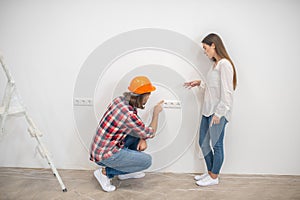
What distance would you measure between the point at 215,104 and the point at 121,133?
781 millimetres

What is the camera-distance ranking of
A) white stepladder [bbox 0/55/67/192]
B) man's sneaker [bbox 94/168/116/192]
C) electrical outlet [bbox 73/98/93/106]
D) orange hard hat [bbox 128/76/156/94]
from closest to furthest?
1. white stepladder [bbox 0/55/67/192]
2. orange hard hat [bbox 128/76/156/94]
3. man's sneaker [bbox 94/168/116/192]
4. electrical outlet [bbox 73/98/93/106]

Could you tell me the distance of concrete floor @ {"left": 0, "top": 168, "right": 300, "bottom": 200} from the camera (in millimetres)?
2053

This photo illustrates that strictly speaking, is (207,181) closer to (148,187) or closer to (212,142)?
(212,142)

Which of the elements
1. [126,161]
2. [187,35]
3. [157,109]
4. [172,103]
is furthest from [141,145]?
[187,35]

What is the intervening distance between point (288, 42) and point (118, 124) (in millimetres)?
1537

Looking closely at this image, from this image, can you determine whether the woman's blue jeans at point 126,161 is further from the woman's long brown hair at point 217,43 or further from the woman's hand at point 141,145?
the woman's long brown hair at point 217,43

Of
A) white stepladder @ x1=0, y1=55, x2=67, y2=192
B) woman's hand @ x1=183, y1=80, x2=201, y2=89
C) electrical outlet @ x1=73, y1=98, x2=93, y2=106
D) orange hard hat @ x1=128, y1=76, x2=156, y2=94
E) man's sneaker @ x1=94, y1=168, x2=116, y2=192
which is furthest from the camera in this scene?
electrical outlet @ x1=73, y1=98, x2=93, y2=106

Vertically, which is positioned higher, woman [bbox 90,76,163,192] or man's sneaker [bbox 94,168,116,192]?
woman [bbox 90,76,163,192]

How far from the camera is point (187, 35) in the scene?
2.23 metres

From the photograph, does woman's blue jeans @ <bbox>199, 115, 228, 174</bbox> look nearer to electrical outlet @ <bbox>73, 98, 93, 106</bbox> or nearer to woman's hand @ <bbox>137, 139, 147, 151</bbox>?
woman's hand @ <bbox>137, 139, 147, 151</bbox>

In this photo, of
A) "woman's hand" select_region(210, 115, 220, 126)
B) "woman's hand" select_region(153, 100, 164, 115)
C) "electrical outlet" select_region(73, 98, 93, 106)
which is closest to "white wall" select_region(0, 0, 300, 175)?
"electrical outlet" select_region(73, 98, 93, 106)

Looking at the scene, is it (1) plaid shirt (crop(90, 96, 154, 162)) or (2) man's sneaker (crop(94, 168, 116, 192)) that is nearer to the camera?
(1) plaid shirt (crop(90, 96, 154, 162))

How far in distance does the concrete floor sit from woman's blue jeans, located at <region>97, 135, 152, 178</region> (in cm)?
15

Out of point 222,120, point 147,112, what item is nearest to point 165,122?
point 147,112
